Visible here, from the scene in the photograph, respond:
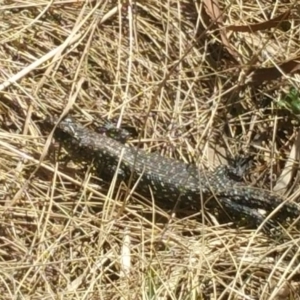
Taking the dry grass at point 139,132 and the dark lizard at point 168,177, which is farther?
the dark lizard at point 168,177

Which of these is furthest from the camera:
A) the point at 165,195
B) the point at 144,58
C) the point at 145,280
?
the point at 144,58

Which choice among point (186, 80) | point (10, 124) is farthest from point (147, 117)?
point (10, 124)

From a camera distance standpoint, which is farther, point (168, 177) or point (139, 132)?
point (139, 132)

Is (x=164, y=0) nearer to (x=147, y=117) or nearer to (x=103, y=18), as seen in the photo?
(x=103, y=18)
